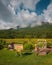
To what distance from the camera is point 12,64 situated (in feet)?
79.3

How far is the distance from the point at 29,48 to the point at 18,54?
977cm

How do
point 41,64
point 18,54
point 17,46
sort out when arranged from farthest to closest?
1. point 17,46
2. point 18,54
3. point 41,64

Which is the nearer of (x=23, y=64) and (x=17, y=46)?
(x=23, y=64)

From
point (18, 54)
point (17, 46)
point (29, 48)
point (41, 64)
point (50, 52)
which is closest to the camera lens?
point (41, 64)

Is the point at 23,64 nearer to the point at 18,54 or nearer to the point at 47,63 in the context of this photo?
Result: the point at 47,63

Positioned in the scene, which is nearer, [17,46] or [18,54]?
[18,54]

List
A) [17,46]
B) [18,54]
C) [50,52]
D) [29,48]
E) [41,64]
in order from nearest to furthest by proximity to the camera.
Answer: [41,64] → [18,54] → [50,52] → [29,48] → [17,46]

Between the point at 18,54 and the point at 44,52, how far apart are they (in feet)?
15.8

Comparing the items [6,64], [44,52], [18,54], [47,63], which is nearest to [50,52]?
[44,52]

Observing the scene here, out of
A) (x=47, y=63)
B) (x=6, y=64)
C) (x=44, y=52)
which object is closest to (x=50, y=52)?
(x=44, y=52)

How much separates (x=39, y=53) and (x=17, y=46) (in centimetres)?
1628

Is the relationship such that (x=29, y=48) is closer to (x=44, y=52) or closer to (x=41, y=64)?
(x=44, y=52)

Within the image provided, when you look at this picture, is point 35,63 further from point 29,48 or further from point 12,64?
point 29,48

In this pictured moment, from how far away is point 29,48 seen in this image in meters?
42.8
